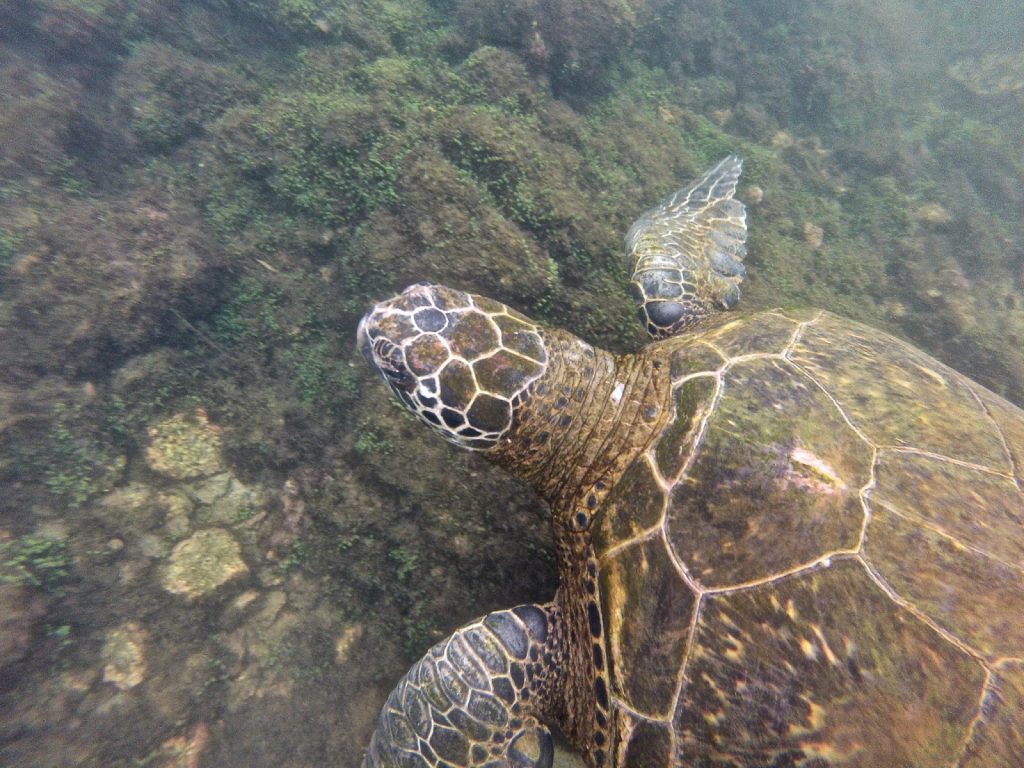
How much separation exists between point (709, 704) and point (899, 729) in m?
0.45

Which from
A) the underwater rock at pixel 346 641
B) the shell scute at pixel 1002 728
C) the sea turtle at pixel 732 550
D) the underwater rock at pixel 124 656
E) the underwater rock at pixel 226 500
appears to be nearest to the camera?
the shell scute at pixel 1002 728

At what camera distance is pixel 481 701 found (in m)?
1.67

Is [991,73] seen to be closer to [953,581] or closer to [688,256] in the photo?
[688,256]

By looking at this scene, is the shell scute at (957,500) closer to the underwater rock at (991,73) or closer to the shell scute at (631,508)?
the shell scute at (631,508)

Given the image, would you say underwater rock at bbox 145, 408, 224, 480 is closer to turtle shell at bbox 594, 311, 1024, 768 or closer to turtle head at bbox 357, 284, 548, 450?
turtle head at bbox 357, 284, 548, 450

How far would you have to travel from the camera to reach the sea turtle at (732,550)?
118 cm

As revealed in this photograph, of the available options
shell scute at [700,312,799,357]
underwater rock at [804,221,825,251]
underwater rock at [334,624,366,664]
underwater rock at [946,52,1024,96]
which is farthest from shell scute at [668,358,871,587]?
underwater rock at [946,52,1024,96]

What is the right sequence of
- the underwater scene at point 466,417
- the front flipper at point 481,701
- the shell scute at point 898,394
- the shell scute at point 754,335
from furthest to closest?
the shell scute at point 754,335, the front flipper at point 481,701, the shell scute at point 898,394, the underwater scene at point 466,417

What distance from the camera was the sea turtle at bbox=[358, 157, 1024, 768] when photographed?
46.4 inches

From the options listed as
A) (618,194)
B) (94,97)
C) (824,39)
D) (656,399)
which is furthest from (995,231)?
(94,97)

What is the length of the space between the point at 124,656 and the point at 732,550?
113 inches

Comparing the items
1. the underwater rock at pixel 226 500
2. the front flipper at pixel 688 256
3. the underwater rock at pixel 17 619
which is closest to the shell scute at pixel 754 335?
the front flipper at pixel 688 256

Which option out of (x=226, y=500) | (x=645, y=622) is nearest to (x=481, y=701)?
(x=645, y=622)

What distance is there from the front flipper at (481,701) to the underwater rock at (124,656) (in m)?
1.36
